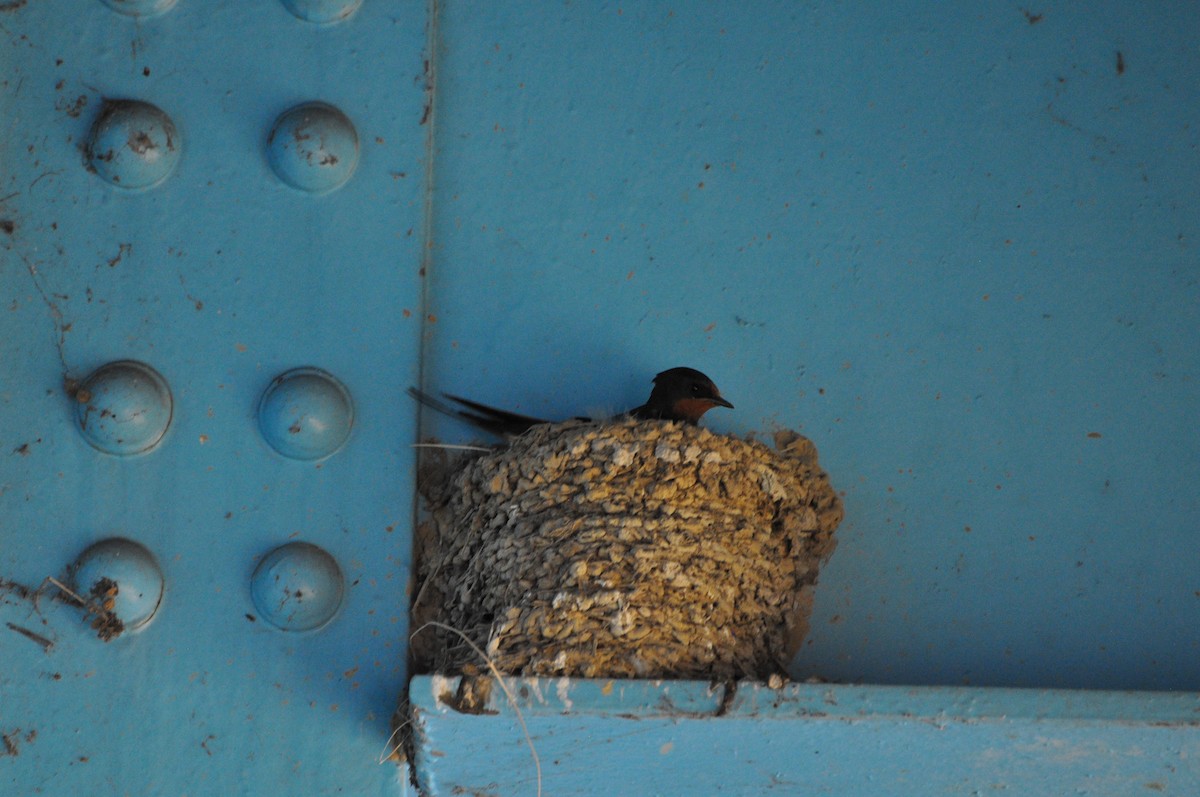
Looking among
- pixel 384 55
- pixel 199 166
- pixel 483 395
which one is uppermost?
pixel 384 55

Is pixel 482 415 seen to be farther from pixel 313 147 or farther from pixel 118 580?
pixel 118 580

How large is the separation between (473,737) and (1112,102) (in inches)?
69.3

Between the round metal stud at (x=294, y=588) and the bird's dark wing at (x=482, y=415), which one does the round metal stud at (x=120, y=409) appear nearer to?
the round metal stud at (x=294, y=588)

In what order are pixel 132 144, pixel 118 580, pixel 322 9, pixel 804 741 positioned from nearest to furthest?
pixel 804 741, pixel 118 580, pixel 132 144, pixel 322 9

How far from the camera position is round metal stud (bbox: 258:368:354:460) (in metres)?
2.16

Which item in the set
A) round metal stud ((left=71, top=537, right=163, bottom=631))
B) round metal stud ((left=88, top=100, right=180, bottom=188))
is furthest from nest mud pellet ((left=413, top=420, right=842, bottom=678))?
round metal stud ((left=88, top=100, right=180, bottom=188))

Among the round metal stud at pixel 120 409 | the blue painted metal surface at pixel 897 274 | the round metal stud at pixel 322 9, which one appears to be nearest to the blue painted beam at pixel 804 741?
the blue painted metal surface at pixel 897 274

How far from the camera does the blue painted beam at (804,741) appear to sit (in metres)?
1.85

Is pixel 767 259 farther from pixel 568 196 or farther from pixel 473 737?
pixel 473 737

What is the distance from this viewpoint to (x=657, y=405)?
89.2 inches

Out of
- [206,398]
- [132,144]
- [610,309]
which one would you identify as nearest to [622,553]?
[610,309]

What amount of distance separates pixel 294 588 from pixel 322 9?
1.07 m

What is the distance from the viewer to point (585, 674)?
1894 mm

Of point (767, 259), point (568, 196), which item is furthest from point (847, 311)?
point (568, 196)
